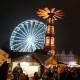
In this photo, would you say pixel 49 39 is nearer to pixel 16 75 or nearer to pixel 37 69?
pixel 37 69

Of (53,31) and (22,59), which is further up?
(53,31)

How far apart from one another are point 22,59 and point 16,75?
21.8 ft

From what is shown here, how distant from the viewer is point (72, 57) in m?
102

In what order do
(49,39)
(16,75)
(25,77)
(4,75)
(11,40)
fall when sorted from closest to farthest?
1. (4,75)
2. (25,77)
3. (16,75)
4. (11,40)
5. (49,39)

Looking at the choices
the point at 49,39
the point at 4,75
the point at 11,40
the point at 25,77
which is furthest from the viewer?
the point at 49,39

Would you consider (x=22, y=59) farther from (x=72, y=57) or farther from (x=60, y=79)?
(x=72, y=57)

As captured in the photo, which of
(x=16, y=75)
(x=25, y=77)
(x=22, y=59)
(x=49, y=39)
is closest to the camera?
(x=25, y=77)

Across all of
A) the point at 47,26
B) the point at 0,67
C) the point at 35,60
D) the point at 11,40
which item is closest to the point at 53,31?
the point at 47,26

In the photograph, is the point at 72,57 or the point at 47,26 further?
the point at 72,57

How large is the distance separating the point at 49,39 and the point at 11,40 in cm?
1122

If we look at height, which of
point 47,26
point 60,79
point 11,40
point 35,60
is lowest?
point 60,79

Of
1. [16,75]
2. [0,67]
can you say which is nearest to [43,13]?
[16,75]

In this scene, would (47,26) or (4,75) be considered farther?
(47,26)

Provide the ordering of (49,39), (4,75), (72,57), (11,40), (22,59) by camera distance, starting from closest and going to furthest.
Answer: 1. (4,75)
2. (22,59)
3. (11,40)
4. (49,39)
5. (72,57)
